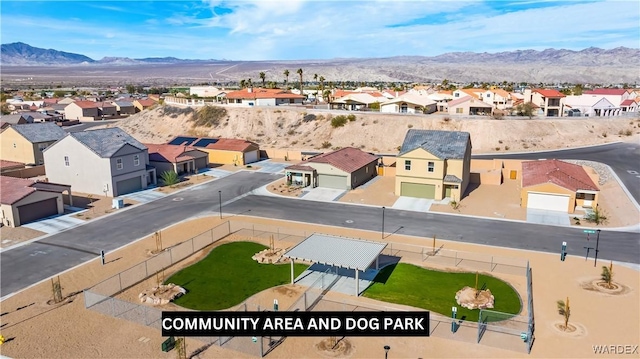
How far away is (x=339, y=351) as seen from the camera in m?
21.8

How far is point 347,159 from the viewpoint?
190 feet

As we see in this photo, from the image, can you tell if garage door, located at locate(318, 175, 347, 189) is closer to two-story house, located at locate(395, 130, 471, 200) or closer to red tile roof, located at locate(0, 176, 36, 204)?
two-story house, located at locate(395, 130, 471, 200)

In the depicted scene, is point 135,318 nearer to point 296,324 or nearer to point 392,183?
point 296,324

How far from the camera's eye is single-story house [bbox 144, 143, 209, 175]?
200 feet

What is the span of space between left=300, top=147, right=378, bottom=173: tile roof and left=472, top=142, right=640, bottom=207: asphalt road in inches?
965

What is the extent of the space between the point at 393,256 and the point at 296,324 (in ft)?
41.6

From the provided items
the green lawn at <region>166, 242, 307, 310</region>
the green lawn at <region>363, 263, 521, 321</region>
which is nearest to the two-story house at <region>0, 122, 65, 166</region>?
the green lawn at <region>166, 242, 307, 310</region>

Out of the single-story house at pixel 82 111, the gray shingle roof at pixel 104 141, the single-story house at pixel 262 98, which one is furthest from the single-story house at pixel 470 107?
the single-story house at pixel 82 111

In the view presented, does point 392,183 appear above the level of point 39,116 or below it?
below

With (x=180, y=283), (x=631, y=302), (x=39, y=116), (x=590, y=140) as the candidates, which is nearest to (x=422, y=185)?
(x=631, y=302)

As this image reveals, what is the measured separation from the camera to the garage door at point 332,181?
54.9 m

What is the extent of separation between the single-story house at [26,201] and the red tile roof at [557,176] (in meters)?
49.0

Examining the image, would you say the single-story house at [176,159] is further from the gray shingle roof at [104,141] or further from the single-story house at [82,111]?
the single-story house at [82,111]

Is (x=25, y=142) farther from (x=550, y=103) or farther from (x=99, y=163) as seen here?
Result: (x=550, y=103)
